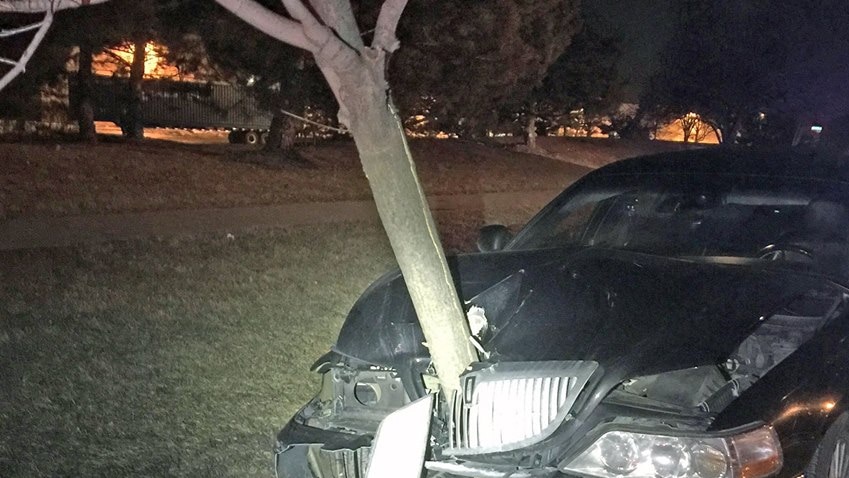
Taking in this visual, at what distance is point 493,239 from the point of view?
Result: 5.56 m

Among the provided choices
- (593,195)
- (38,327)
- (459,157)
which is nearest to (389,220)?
(593,195)

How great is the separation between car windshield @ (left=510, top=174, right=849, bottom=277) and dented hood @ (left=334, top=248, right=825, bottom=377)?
1.13ft

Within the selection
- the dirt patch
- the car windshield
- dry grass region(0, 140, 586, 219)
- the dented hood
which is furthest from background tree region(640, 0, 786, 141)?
the dented hood

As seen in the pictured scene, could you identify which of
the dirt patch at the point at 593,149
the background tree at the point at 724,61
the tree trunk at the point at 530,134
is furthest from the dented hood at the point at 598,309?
the tree trunk at the point at 530,134

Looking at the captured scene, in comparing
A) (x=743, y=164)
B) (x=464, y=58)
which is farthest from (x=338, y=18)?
(x=464, y=58)

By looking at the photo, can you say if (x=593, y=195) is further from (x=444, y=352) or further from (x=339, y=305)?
(x=339, y=305)

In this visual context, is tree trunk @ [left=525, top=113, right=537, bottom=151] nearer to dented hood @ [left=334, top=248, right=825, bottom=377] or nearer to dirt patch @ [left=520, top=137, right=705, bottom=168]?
dirt patch @ [left=520, top=137, right=705, bottom=168]

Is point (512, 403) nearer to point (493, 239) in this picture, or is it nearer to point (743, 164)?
point (493, 239)

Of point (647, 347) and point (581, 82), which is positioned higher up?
point (647, 347)

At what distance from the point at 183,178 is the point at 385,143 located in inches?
447

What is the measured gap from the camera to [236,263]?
31.4ft

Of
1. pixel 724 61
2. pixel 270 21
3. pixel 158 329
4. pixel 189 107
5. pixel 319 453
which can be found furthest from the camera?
pixel 189 107

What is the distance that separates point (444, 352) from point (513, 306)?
0.57m

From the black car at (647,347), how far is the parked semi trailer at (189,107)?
55.5 feet
